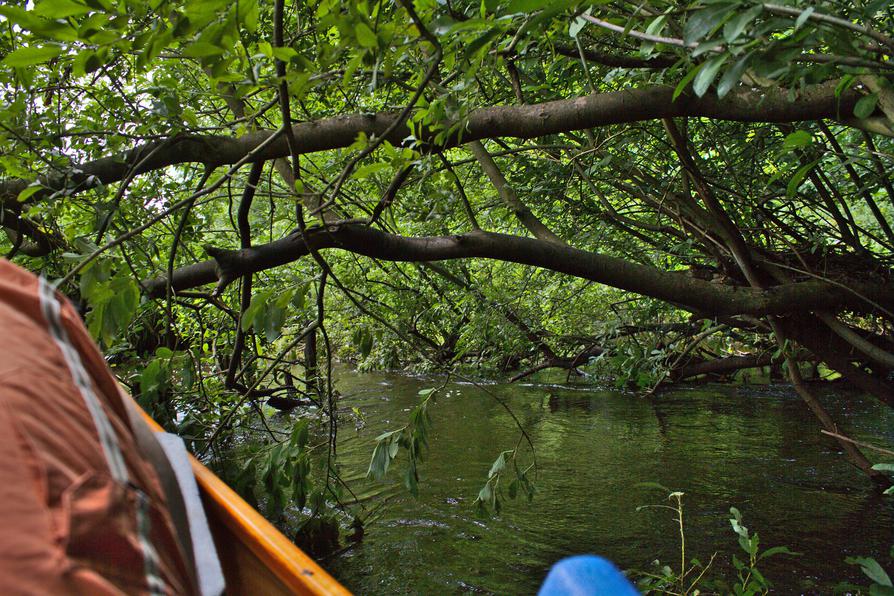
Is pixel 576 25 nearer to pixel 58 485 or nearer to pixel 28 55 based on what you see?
pixel 28 55

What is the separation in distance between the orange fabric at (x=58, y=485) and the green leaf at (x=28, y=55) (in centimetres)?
103

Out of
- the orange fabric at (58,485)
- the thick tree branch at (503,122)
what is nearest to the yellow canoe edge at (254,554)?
the orange fabric at (58,485)

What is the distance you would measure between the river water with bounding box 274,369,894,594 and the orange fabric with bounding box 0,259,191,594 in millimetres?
3165

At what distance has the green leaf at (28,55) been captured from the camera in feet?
5.64

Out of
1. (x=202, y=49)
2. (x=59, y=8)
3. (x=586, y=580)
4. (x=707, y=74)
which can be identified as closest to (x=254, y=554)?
(x=586, y=580)

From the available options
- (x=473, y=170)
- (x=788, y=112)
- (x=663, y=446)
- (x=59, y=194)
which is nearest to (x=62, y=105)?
(x=59, y=194)

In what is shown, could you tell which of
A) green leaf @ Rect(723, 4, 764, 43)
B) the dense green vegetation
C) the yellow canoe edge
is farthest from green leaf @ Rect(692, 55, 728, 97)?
the yellow canoe edge

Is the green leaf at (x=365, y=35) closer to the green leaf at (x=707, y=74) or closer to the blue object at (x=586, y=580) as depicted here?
the green leaf at (x=707, y=74)

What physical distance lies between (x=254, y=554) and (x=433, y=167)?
2.38 meters

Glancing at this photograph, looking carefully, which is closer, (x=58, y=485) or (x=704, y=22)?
(x=58, y=485)

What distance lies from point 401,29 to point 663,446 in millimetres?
5312

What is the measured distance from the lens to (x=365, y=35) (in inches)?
63.3

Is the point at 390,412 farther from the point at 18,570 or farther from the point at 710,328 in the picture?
the point at 18,570

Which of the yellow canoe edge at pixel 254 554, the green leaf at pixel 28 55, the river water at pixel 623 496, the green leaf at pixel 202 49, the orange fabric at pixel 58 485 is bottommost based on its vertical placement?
the river water at pixel 623 496
